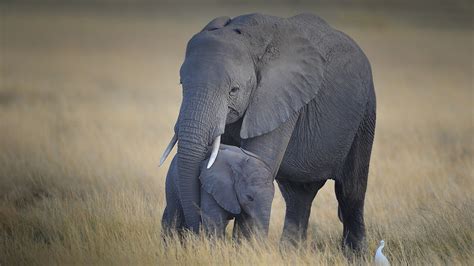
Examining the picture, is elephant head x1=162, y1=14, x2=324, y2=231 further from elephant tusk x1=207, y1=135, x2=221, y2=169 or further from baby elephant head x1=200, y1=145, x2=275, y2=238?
baby elephant head x1=200, y1=145, x2=275, y2=238

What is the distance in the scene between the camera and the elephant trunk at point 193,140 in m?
8.10

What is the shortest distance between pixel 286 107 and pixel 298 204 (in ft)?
5.10

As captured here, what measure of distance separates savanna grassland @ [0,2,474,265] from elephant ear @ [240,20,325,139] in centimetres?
110

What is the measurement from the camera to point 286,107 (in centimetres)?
891

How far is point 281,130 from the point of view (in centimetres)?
891

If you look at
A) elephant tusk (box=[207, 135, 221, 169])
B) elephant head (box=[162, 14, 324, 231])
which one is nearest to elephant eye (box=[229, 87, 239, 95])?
elephant head (box=[162, 14, 324, 231])

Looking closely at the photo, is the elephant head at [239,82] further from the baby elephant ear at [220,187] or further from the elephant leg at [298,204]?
the elephant leg at [298,204]

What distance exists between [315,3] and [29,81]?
49.3 m

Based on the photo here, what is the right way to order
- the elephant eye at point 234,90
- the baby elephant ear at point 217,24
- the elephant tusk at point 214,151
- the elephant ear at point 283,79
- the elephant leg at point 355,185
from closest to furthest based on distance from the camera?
the elephant tusk at point 214,151 → the elephant eye at point 234,90 → the elephant ear at point 283,79 → the baby elephant ear at point 217,24 → the elephant leg at point 355,185

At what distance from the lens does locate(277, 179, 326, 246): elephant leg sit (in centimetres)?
1002

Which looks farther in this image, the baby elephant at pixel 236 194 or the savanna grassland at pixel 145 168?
the savanna grassland at pixel 145 168

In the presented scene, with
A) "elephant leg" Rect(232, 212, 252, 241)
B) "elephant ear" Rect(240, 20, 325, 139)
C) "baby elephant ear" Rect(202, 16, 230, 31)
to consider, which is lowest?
"elephant leg" Rect(232, 212, 252, 241)

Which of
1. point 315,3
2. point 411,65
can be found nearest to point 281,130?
point 411,65

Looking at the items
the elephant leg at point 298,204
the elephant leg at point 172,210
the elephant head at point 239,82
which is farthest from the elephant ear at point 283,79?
the elephant leg at point 298,204
